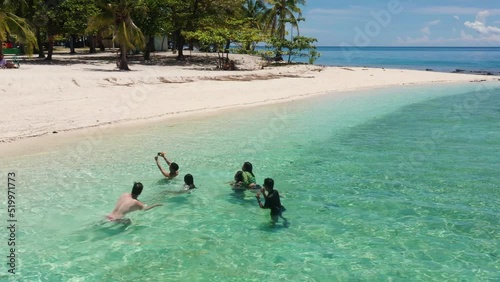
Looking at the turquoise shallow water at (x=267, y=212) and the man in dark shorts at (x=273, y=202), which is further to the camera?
the man in dark shorts at (x=273, y=202)

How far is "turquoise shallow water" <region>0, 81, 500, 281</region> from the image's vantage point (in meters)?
6.88

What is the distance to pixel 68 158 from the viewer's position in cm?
1349

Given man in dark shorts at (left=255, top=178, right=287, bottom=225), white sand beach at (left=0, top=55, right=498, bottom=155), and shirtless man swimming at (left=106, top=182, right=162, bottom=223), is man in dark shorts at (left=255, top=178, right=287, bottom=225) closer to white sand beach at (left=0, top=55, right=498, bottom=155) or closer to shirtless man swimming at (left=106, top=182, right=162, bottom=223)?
shirtless man swimming at (left=106, top=182, right=162, bottom=223)

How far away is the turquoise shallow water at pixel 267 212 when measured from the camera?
6.88m

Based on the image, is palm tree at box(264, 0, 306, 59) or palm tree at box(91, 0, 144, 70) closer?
palm tree at box(91, 0, 144, 70)

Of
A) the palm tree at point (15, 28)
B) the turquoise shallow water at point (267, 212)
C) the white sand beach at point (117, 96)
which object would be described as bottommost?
the turquoise shallow water at point (267, 212)

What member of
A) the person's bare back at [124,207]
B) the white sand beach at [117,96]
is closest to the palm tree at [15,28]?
the white sand beach at [117,96]

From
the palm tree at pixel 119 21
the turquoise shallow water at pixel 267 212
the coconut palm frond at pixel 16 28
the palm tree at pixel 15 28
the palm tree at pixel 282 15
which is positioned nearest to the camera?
the turquoise shallow water at pixel 267 212

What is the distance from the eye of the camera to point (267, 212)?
916cm

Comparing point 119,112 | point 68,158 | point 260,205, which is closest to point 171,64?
point 119,112

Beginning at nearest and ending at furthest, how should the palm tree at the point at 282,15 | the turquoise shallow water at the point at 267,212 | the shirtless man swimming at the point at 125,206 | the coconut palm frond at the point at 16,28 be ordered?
the turquoise shallow water at the point at 267,212 → the shirtless man swimming at the point at 125,206 → the coconut palm frond at the point at 16,28 → the palm tree at the point at 282,15

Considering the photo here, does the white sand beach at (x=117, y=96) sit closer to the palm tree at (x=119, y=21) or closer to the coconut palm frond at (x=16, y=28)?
the coconut palm frond at (x=16, y=28)

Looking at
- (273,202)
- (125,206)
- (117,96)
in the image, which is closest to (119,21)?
(117,96)

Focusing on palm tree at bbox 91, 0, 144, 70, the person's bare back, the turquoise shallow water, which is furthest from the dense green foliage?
the person's bare back
